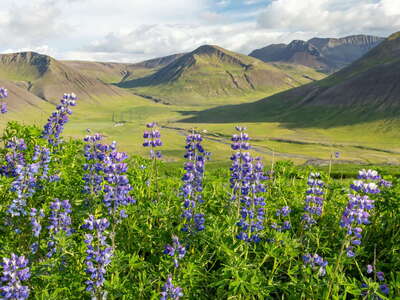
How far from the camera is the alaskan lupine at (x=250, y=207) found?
18.1ft

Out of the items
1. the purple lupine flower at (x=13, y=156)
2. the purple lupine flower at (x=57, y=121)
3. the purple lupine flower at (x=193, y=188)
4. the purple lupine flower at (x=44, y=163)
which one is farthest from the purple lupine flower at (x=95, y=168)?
the purple lupine flower at (x=57, y=121)

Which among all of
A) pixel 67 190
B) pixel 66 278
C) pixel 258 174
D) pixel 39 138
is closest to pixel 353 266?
pixel 258 174

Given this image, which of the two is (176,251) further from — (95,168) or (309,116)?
(309,116)

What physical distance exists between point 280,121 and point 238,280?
162 m

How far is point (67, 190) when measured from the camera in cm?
717

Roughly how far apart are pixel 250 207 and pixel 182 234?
1.35 metres

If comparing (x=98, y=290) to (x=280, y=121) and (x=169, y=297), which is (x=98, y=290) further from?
(x=280, y=121)

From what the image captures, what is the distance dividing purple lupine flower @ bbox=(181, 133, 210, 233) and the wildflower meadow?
3 centimetres

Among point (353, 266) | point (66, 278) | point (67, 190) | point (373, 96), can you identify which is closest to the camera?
point (66, 278)

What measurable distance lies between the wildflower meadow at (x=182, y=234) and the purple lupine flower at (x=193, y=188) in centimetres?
3

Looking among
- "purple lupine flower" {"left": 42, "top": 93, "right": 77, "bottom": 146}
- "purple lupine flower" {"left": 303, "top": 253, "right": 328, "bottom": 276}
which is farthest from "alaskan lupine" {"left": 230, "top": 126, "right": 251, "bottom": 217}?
"purple lupine flower" {"left": 42, "top": 93, "right": 77, "bottom": 146}

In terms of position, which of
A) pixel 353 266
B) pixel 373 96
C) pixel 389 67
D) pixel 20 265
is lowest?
pixel 353 266

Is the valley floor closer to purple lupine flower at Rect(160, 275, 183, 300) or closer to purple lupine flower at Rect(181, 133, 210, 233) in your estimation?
purple lupine flower at Rect(181, 133, 210, 233)

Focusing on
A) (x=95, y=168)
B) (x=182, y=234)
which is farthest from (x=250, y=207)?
(x=95, y=168)
